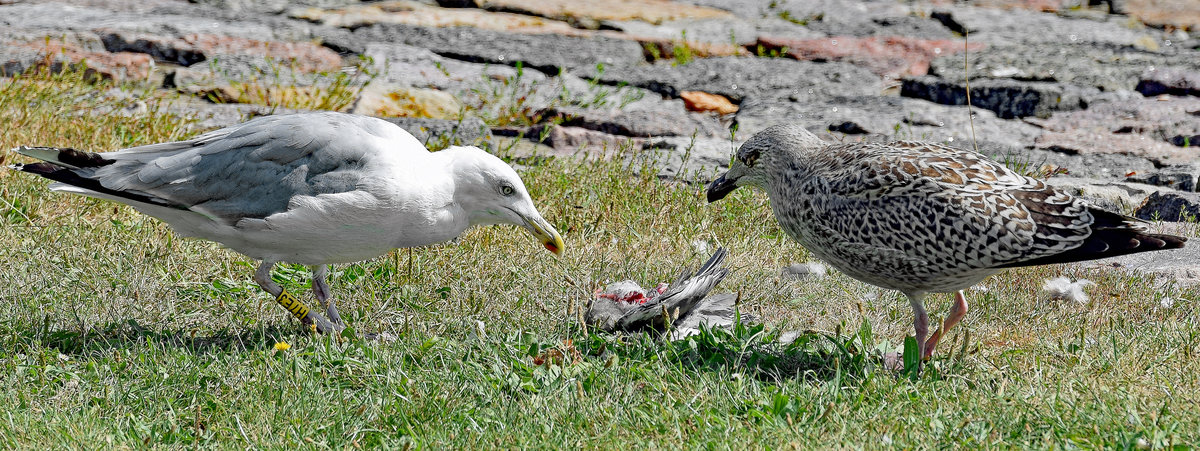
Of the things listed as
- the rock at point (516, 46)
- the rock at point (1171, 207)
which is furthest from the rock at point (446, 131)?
the rock at point (1171, 207)

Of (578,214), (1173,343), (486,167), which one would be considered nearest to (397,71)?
(578,214)

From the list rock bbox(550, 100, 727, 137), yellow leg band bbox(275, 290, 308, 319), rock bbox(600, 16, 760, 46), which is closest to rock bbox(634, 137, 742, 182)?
rock bbox(550, 100, 727, 137)

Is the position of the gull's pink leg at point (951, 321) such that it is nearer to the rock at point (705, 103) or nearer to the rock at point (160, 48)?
the rock at point (705, 103)

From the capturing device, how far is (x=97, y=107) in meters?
7.22

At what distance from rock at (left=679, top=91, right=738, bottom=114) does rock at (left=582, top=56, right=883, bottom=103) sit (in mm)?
110

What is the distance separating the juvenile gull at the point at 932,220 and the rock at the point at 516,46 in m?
5.38

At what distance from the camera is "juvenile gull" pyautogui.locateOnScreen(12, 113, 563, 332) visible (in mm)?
4281

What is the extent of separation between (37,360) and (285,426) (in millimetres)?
1216

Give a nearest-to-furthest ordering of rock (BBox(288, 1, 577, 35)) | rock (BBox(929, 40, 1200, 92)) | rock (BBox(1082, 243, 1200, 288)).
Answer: rock (BBox(1082, 243, 1200, 288))
rock (BBox(929, 40, 1200, 92))
rock (BBox(288, 1, 577, 35))

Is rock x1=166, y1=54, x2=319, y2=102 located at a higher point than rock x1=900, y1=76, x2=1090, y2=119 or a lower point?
higher

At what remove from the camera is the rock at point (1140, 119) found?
812cm

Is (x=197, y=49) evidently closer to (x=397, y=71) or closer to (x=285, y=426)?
(x=397, y=71)

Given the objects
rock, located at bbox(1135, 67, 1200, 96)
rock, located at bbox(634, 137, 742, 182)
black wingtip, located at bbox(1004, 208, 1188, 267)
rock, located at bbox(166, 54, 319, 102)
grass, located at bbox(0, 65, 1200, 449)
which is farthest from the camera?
rock, located at bbox(1135, 67, 1200, 96)

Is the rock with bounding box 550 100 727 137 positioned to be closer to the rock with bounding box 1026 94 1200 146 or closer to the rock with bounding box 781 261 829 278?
the rock with bounding box 781 261 829 278
